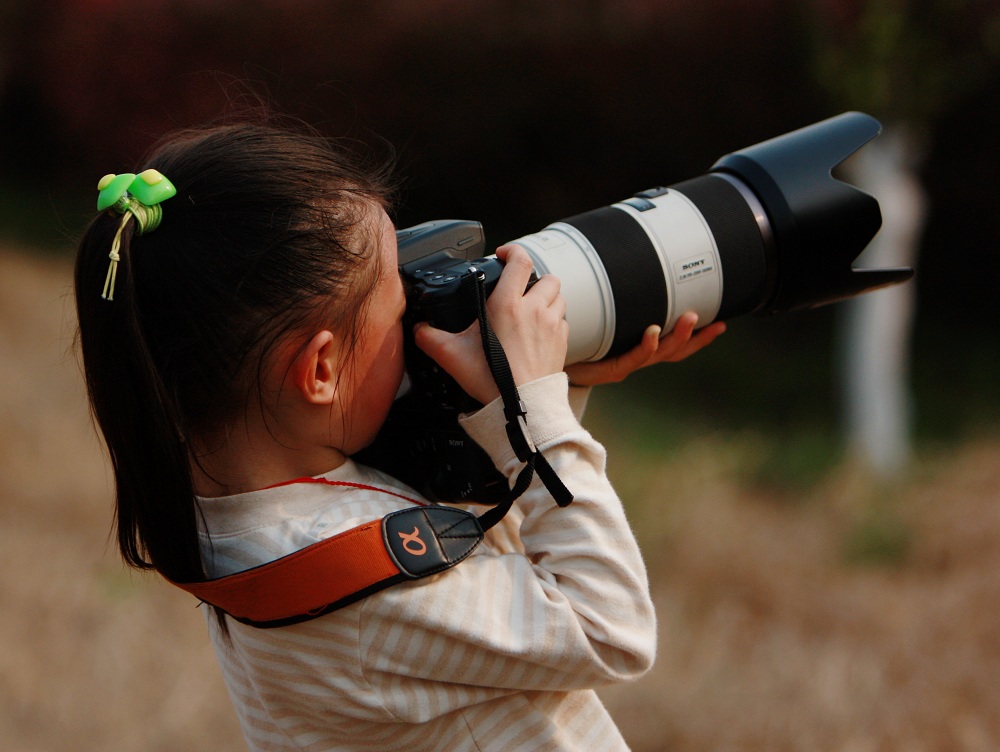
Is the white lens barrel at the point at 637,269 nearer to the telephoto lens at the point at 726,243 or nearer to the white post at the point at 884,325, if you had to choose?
the telephoto lens at the point at 726,243

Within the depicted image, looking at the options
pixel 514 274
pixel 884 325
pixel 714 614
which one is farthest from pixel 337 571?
pixel 884 325

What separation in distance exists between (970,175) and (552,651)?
5088mm

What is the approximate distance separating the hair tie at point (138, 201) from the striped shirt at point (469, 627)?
25cm

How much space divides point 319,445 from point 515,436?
212mm

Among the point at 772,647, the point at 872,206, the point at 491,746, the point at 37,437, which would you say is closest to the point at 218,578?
the point at 491,746

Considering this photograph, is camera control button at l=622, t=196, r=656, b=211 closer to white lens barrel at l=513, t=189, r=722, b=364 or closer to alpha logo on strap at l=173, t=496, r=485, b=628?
white lens barrel at l=513, t=189, r=722, b=364

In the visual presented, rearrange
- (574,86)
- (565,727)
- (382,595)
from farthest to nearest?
(574,86)
(565,727)
(382,595)

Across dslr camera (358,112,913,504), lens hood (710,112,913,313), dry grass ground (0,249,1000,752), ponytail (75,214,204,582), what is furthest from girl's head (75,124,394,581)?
dry grass ground (0,249,1000,752)

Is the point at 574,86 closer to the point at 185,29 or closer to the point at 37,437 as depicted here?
the point at 185,29

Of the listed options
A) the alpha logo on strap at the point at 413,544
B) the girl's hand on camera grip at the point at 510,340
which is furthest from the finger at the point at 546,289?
the alpha logo on strap at the point at 413,544

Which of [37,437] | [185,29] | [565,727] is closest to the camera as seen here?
[565,727]

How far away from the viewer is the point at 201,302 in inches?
37.4

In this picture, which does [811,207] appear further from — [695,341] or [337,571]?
[337,571]

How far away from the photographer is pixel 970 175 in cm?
527
